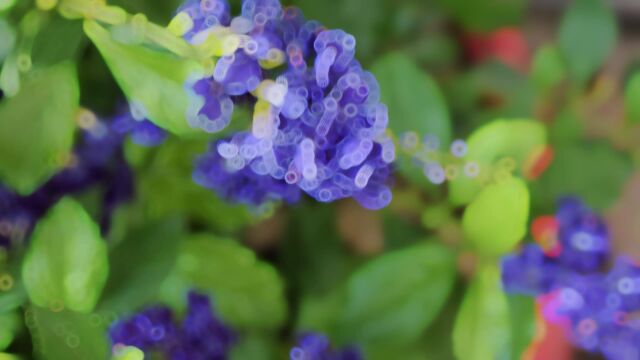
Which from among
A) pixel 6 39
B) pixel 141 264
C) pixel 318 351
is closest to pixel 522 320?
pixel 318 351

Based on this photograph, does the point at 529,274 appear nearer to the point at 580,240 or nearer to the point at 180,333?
the point at 580,240

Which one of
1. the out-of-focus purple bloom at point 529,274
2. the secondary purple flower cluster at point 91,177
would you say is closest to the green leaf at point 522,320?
the out-of-focus purple bloom at point 529,274

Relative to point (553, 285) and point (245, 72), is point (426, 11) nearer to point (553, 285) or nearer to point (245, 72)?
point (553, 285)

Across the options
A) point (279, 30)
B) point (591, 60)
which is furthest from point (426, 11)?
point (279, 30)

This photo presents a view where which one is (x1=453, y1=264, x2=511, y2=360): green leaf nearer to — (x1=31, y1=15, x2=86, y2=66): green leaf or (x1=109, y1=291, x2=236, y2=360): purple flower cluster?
(x1=109, y1=291, x2=236, y2=360): purple flower cluster

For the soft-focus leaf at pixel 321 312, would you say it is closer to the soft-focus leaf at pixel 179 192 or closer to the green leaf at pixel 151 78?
the soft-focus leaf at pixel 179 192

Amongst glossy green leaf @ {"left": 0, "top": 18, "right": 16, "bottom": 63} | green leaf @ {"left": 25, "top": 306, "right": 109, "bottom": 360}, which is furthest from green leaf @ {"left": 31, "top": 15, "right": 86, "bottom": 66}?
green leaf @ {"left": 25, "top": 306, "right": 109, "bottom": 360}
